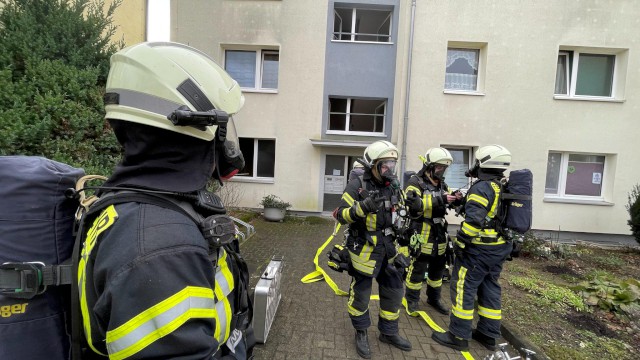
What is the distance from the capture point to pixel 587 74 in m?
10.1

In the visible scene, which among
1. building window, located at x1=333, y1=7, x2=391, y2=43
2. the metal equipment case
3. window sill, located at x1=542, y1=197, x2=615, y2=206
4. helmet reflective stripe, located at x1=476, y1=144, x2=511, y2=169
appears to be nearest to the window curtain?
building window, located at x1=333, y1=7, x2=391, y2=43

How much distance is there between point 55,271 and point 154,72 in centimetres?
76

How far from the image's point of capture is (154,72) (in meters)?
1.07

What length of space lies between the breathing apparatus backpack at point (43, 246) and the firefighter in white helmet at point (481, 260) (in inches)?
127

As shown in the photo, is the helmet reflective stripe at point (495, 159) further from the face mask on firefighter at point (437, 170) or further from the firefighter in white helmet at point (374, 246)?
the firefighter in white helmet at point (374, 246)

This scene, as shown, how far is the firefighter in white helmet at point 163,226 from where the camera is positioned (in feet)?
2.74

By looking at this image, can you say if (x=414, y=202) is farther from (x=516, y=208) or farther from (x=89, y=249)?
(x=89, y=249)

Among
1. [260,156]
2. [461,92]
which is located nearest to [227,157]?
[260,156]

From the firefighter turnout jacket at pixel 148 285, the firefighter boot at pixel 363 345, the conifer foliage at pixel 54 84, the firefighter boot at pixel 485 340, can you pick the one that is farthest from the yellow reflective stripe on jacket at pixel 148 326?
the firefighter boot at pixel 485 340

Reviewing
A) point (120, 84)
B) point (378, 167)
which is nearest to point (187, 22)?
point (378, 167)

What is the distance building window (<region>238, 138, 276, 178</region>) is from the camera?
10.9m

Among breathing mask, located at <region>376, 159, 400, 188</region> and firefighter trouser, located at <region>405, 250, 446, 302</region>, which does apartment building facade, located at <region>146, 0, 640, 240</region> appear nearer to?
firefighter trouser, located at <region>405, 250, 446, 302</region>

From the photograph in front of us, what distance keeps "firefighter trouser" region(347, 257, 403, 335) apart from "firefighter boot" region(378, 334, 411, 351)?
0.17ft

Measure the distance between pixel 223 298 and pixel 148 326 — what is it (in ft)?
1.04
